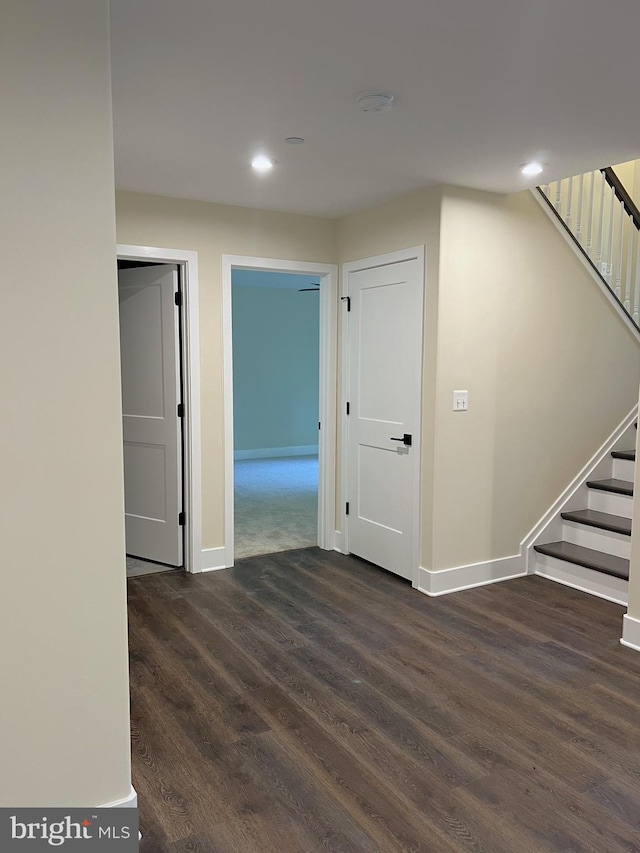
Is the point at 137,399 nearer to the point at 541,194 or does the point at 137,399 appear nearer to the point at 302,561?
the point at 302,561

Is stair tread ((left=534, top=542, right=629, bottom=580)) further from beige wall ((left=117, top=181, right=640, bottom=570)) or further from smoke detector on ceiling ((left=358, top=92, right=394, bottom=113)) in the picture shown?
smoke detector on ceiling ((left=358, top=92, right=394, bottom=113))

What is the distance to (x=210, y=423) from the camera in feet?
14.3

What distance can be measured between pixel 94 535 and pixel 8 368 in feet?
1.67

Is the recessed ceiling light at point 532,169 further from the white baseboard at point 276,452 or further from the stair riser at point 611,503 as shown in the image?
the white baseboard at point 276,452

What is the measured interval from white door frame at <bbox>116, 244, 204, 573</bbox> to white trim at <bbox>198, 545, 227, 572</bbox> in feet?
0.05

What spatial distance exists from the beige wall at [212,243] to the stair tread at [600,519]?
2.41 meters

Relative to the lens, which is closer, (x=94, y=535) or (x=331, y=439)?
(x=94, y=535)

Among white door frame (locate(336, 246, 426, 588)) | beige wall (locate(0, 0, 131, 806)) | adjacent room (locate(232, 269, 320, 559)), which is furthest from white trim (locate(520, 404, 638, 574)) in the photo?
adjacent room (locate(232, 269, 320, 559))

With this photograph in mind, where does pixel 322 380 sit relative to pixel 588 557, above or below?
above

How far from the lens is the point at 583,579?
4098mm

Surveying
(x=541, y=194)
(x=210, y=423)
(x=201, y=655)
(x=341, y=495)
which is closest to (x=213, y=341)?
(x=210, y=423)

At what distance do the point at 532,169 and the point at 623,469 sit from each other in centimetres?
229

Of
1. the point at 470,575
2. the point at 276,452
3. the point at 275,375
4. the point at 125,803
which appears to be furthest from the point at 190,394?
the point at 276,452

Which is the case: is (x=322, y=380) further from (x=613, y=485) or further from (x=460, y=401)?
(x=613, y=485)
